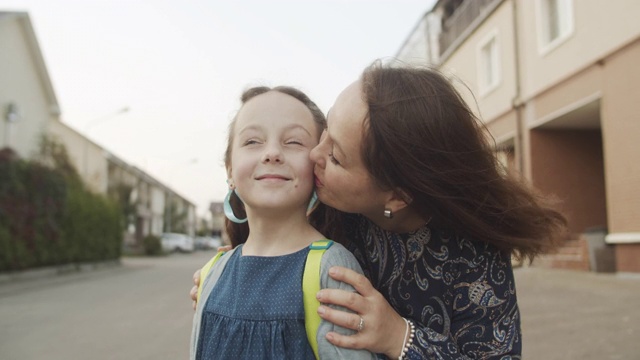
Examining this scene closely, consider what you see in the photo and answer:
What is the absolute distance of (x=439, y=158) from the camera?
145 cm

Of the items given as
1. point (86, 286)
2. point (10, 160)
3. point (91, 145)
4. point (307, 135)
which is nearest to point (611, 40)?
point (307, 135)

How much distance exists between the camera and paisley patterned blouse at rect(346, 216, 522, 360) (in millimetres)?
1439

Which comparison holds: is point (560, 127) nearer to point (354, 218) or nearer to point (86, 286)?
point (86, 286)

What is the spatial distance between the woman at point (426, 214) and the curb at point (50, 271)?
14.7m

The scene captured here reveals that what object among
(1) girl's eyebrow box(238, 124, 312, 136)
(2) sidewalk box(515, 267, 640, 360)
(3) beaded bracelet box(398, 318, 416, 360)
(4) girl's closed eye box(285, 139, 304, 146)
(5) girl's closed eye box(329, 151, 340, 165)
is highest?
(1) girl's eyebrow box(238, 124, 312, 136)

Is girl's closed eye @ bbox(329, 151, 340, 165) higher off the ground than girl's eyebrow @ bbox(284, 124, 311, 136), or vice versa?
girl's eyebrow @ bbox(284, 124, 311, 136)

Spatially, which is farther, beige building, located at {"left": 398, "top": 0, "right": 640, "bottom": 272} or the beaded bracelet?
beige building, located at {"left": 398, "top": 0, "right": 640, "bottom": 272}

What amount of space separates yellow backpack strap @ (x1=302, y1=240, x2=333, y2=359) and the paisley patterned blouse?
212 mm

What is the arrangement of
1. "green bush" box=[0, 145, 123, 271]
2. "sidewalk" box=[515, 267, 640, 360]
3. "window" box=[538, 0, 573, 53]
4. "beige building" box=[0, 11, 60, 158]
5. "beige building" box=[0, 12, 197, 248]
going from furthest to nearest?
"beige building" box=[0, 12, 197, 248] < "beige building" box=[0, 11, 60, 158] < "green bush" box=[0, 145, 123, 271] < "window" box=[538, 0, 573, 53] < "sidewalk" box=[515, 267, 640, 360]

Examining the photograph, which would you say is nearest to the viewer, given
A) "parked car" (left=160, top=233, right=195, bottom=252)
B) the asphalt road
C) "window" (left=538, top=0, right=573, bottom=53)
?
the asphalt road

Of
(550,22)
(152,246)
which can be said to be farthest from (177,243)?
(550,22)

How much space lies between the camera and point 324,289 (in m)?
1.41

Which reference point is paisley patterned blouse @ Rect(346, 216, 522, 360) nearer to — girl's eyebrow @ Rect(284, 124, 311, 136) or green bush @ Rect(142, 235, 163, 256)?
girl's eyebrow @ Rect(284, 124, 311, 136)

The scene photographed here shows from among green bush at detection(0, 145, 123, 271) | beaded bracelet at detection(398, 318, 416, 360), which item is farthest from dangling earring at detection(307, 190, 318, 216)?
green bush at detection(0, 145, 123, 271)
